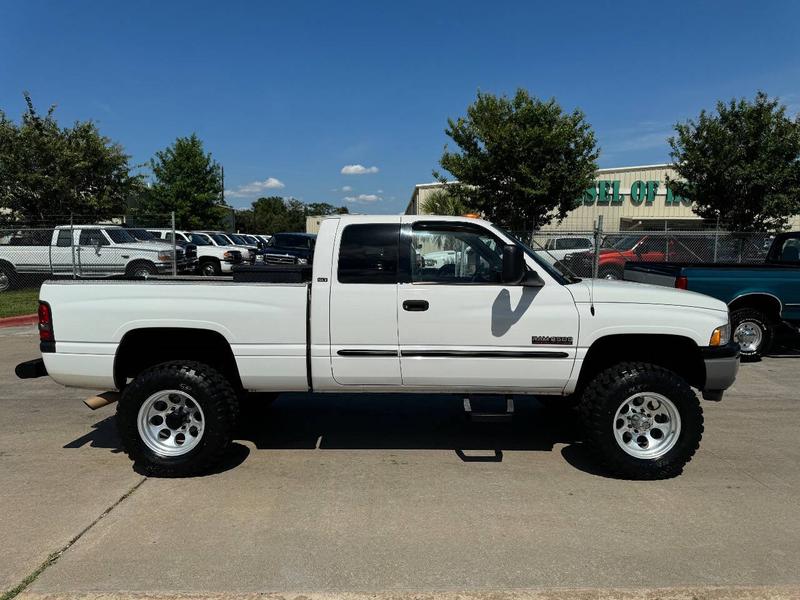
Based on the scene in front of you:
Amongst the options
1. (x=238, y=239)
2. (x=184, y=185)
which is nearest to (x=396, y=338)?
(x=238, y=239)

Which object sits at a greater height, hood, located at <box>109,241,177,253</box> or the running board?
hood, located at <box>109,241,177,253</box>

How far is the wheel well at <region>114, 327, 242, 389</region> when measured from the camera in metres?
4.34

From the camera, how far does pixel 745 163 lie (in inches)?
622

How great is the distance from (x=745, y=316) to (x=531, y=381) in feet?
19.6

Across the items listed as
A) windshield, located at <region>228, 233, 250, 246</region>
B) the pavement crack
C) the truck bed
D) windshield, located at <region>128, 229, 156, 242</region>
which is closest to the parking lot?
the pavement crack

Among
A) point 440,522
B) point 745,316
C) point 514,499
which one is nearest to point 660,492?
point 514,499

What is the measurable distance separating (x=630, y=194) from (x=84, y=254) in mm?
31316

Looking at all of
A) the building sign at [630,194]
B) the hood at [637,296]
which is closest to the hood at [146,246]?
the hood at [637,296]

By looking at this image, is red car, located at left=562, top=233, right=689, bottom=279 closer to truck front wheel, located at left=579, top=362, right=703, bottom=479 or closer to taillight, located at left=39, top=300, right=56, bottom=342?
truck front wheel, located at left=579, top=362, right=703, bottom=479

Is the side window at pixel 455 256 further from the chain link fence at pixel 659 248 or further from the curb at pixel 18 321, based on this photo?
the curb at pixel 18 321

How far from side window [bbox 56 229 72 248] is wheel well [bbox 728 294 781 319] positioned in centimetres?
1527

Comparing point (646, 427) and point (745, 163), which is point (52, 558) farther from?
point (745, 163)

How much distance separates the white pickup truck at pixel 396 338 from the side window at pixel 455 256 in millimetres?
12

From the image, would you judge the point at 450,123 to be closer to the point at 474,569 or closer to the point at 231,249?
the point at 231,249
